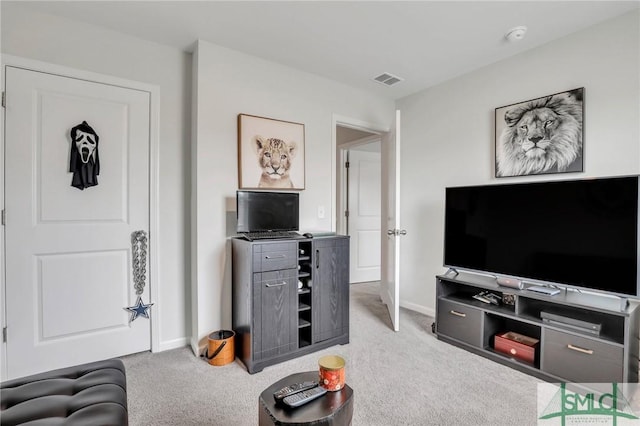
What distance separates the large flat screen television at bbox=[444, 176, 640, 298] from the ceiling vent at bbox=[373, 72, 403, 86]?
1310 millimetres

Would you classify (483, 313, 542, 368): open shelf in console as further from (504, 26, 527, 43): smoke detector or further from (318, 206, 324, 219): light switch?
(504, 26, 527, 43): smoke detector

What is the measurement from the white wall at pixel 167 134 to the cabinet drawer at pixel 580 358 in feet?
9.04

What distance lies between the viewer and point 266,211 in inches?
104

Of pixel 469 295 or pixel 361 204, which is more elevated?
pixel 361 204

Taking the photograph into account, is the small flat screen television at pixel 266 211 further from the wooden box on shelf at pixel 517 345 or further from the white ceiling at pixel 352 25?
the wooden box on shelf at pixel 517 345

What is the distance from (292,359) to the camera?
8.21 ft

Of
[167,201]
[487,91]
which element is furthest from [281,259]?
[487,91]

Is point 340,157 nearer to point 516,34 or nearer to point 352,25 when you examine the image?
point 352,25

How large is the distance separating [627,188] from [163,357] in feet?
11.2

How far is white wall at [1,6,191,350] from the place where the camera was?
2.38 m

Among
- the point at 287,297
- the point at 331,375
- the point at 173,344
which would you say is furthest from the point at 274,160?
the point at 331,375

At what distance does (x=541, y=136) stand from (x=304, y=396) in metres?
2.64
